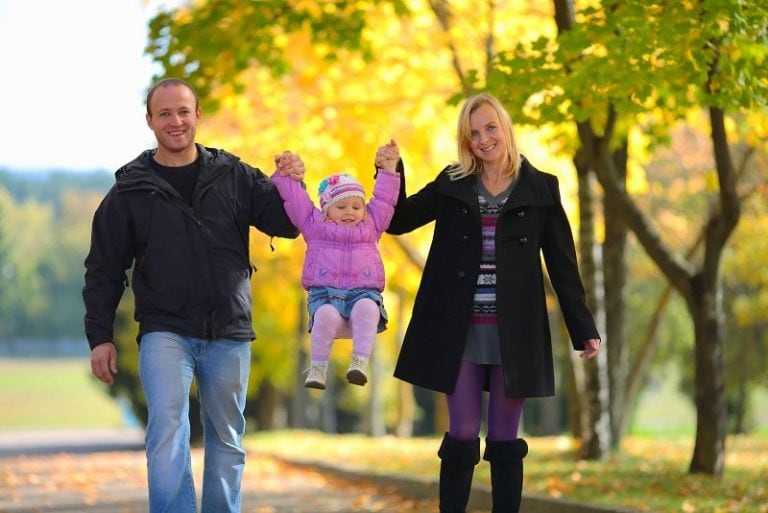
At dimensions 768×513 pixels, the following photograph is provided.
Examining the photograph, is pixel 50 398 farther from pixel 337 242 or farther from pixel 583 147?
pixel 337 242

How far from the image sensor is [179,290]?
19.4 ft

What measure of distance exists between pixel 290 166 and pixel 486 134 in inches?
35.4

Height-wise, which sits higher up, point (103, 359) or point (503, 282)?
A: point (503, 282)

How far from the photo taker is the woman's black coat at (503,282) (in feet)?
20.1

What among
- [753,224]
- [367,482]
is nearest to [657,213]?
[753,224]

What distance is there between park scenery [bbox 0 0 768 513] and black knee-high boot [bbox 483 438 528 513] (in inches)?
129

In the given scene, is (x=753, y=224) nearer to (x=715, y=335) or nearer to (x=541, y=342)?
(x=715, y=335)

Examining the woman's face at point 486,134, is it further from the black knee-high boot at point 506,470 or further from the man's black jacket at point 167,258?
the black knee-high boot at point 506,470

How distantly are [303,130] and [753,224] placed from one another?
893 cm

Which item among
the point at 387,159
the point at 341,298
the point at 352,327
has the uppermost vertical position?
the point at 387,159

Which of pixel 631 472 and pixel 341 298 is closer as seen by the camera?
pixel 341 298

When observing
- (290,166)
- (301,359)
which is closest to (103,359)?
(290,166)

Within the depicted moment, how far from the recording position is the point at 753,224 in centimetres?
2389

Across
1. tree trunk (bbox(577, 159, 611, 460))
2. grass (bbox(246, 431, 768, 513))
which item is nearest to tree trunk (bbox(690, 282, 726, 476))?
grass (bbox(246, 431, 768, 513))
